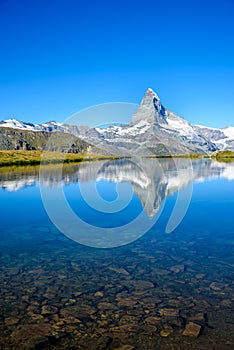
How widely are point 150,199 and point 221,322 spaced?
84.2 ft

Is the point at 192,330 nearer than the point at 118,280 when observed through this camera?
Yes

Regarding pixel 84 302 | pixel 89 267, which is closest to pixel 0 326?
pixel 84 302

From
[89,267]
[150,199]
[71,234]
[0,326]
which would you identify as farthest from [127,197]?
[0,326]

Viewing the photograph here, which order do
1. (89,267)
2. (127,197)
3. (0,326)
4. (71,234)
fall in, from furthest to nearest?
1. (127,197)
2. (71,234)
3. (89,267)
4. (0,326)

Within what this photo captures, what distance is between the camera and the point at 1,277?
14.6 m

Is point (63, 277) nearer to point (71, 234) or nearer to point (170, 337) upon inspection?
point (170, 337)

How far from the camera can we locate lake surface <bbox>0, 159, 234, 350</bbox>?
33.0 feet

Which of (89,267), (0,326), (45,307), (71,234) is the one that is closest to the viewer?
(0,326)

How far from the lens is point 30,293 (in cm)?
1301

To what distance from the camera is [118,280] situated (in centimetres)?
1419

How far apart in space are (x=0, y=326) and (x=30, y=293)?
2469mm

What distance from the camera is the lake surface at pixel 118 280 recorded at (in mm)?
10062

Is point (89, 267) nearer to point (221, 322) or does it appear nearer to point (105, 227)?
point (221, 322)

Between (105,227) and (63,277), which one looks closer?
(63,277)
